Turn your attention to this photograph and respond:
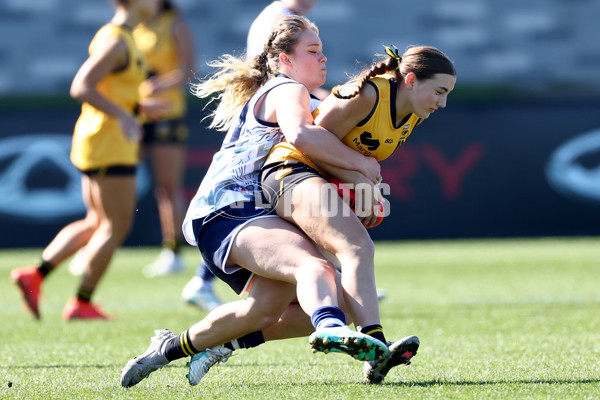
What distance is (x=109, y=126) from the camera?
611 cm

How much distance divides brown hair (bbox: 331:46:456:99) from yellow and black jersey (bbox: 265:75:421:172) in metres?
0.03

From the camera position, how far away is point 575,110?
1087 cm

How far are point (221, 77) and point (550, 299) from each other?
342cm

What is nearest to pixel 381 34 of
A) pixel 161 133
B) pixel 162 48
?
pixel 162 48

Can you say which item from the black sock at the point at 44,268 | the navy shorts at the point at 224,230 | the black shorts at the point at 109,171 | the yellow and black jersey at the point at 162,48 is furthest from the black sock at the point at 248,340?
the yellow and black jersey at the point at 162,48

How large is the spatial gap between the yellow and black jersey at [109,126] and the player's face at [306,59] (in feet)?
7.57

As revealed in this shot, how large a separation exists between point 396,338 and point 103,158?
2066mm

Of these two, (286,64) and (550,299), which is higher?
(286,64)

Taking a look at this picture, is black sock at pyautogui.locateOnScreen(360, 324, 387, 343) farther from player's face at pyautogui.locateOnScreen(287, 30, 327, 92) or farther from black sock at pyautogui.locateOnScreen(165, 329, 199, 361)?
player's face at pyautogui.locateOnScreen(287, 30, 327, 92)

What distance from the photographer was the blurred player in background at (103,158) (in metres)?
5.95

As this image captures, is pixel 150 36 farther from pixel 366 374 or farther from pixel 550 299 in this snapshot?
pixel 366 374

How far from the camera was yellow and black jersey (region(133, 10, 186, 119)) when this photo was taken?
923cm

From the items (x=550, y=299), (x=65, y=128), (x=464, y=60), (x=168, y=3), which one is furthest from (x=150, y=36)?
(x=464, y=60)

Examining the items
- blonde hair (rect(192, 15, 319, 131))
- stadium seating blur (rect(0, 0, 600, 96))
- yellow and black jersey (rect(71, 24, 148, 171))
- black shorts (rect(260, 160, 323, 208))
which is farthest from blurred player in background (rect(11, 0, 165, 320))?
stadium seating blur (rect(0, 0, 600, 96))
